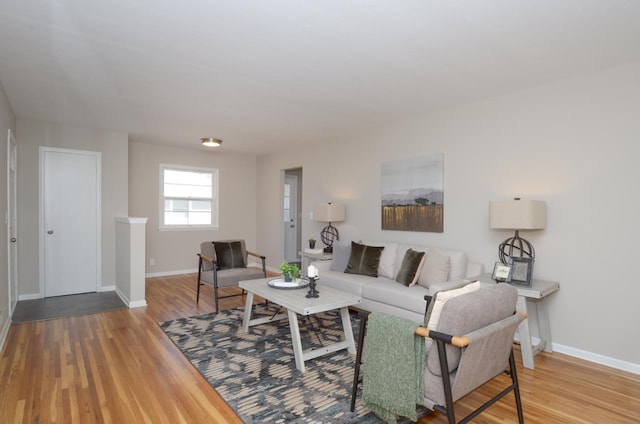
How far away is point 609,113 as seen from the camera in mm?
2914

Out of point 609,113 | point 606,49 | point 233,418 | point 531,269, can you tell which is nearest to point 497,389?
point 531,269

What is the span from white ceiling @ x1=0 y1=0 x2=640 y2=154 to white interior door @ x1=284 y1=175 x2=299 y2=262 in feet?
14.0

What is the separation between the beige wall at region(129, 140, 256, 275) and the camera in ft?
20.6

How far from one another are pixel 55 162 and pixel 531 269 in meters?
6.03

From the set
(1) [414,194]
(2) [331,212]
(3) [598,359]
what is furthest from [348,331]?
(2) [331,212]

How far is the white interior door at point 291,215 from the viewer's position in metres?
8.42

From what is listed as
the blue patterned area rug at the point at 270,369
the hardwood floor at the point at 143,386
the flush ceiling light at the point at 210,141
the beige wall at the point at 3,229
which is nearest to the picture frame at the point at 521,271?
the hardwood floor at the point at 143,386

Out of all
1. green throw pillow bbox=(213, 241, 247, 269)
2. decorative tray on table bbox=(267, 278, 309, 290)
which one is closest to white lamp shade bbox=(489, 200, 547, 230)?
decorative tray on table bbox=(267, 278, 309, 290)

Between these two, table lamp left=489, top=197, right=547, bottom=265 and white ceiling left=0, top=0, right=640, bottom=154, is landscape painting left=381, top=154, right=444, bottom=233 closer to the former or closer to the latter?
white ceiling left=0, top=0, right=640, bottom=154

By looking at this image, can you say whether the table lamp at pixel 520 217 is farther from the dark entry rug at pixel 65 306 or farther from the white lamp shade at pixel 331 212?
the dark entry rug at pixel 65 306

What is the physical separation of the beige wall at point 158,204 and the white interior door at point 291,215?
999 mm

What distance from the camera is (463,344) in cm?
162

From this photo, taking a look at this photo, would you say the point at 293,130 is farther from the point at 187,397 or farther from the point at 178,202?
the point at 187,397

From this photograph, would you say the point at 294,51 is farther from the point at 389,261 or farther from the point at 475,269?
the point at 475,269
